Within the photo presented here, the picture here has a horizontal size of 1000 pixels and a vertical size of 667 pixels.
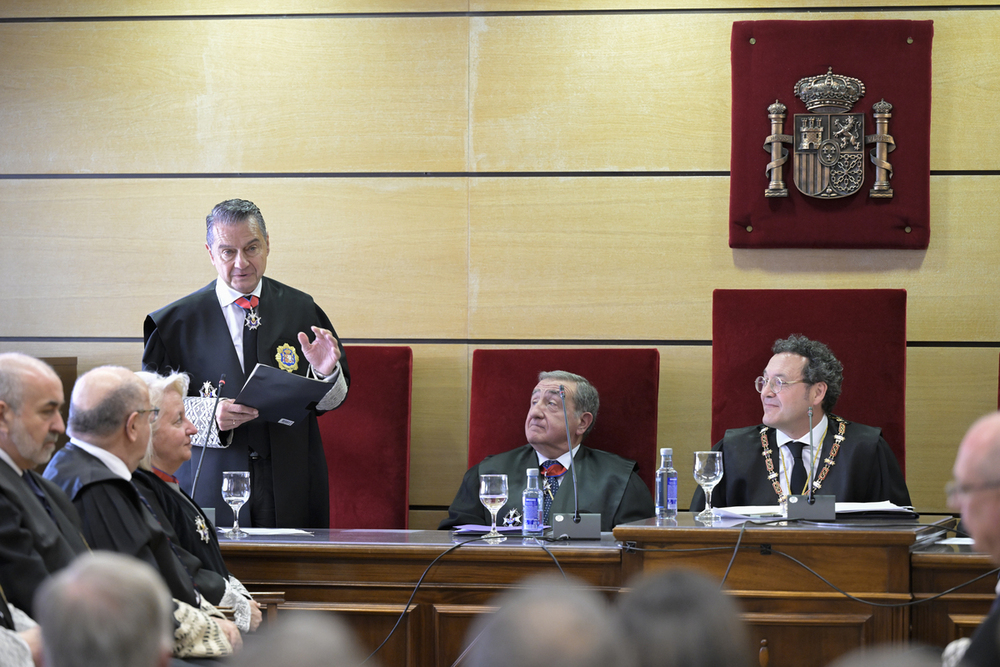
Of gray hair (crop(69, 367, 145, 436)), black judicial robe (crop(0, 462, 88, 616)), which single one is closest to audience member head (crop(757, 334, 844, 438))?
gray hair (crop(69, 367, 145, 436))

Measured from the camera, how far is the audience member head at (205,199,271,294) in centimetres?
363

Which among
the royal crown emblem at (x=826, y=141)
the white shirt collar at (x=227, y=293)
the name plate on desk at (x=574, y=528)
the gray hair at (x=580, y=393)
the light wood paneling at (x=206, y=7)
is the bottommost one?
the name plate on desk at (x=574, y=528)

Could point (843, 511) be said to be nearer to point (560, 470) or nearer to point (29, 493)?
point (560, 470)

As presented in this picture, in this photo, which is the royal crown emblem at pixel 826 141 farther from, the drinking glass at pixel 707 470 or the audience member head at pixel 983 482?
the audience member head at pixel 983 482

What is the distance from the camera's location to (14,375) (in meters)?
2.34

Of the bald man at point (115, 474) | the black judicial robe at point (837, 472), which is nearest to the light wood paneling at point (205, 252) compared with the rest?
the black judicial robe at point (837, 472)

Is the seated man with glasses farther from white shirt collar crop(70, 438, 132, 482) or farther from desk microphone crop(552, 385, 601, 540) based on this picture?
white shirt collar crop(70, 438, 132, 482)

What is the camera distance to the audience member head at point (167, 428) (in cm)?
278

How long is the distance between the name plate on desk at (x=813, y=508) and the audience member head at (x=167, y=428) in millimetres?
1631

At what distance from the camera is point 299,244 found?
177 inches

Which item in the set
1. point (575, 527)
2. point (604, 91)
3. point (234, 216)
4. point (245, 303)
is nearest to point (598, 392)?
point (575, 527)

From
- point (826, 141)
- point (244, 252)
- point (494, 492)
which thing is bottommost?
point (494, 492)

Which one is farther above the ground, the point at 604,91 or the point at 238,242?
the point at 604,91

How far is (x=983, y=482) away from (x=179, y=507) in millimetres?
1892
